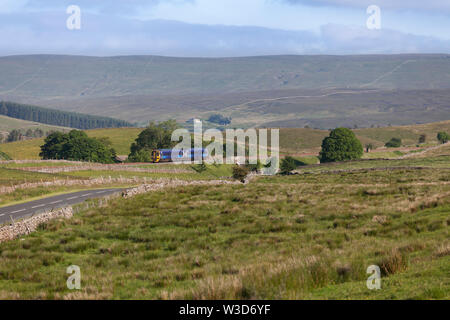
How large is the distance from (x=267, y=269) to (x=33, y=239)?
15.1 m

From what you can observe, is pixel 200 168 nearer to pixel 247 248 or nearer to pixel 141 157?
pixel 141 157

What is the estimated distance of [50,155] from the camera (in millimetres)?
128000

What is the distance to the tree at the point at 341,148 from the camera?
401ft

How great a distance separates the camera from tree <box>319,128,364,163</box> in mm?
122250

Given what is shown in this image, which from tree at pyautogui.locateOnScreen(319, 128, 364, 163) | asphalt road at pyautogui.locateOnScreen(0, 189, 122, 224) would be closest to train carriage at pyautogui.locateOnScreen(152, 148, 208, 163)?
tree at pyautogui.locateOnScreen(319, 128, 364, 163)

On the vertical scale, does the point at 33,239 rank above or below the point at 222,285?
below

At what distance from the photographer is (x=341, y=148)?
402ft

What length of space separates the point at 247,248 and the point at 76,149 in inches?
4061

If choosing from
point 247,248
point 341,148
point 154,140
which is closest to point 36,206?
point 247,248

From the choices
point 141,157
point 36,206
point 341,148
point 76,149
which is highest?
point 36,206
